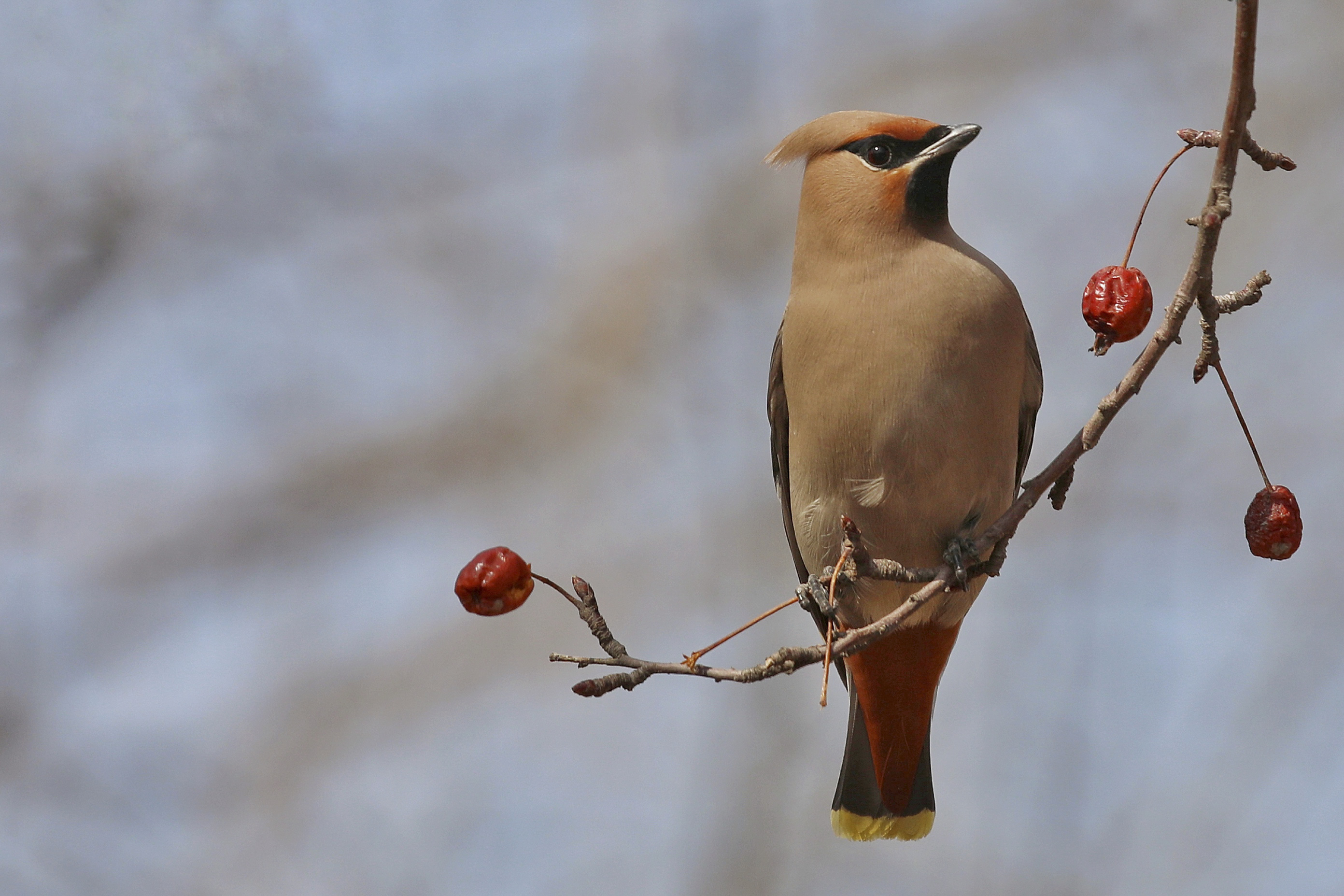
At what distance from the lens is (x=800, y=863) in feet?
23.3

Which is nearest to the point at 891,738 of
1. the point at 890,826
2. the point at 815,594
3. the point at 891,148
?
the point at 890,826

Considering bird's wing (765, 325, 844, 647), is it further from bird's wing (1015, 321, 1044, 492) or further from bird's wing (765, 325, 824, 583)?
bird's wing (1015, 321, 1044, 492)

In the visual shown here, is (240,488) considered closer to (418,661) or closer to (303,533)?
(303,533)

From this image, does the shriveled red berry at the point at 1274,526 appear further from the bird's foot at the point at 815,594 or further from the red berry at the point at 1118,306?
the bird's foot at the point at 815,594

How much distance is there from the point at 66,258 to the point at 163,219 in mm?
807

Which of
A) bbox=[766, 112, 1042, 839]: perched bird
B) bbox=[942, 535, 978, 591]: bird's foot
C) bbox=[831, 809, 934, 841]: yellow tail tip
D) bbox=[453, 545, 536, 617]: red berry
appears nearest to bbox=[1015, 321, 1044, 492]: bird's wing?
bbox=[766, 112, 1042, 839]: perched bird

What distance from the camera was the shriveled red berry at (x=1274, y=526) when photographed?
8.84 feet

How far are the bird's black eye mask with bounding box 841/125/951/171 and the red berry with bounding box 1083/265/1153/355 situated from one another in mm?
1027

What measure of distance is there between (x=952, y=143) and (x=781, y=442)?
3.34 feet

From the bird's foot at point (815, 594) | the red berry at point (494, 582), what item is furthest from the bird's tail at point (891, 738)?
the red berry at point (494, 582)

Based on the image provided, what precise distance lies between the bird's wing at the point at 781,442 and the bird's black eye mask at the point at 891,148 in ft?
1.70

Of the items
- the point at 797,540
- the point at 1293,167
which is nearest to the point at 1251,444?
the point at 1293,167

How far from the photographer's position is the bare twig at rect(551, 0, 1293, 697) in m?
1.95

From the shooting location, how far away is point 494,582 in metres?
2.58
